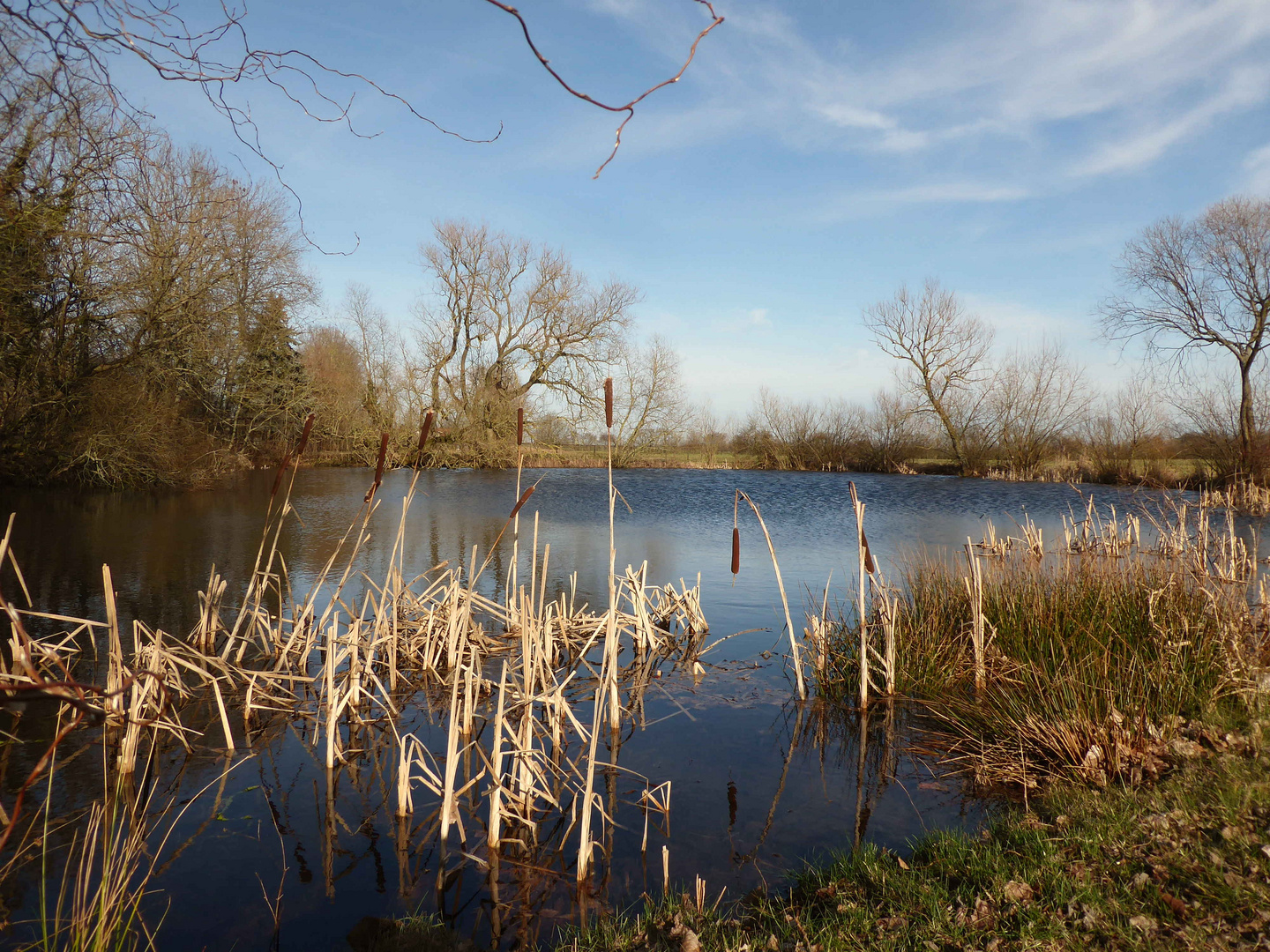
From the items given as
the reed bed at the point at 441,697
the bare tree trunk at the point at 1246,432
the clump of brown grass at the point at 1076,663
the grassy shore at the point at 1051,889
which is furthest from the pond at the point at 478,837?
the bare tree trunk at the point at 1246,432

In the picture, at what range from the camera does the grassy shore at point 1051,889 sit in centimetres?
264

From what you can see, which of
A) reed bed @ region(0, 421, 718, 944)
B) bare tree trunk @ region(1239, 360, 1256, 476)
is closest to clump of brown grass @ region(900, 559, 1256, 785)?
reed bed @ region(0, 421, 718, 944)

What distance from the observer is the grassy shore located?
8.66 feet

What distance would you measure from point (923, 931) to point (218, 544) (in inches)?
517

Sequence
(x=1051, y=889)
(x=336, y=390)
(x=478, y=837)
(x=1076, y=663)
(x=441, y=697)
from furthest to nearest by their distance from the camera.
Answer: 1. (x=336, y=390)
2. (x=441, y=697)
3. (x=1076, y=663)
4. (x=478, y=837)
5. (x=1051, y=889)

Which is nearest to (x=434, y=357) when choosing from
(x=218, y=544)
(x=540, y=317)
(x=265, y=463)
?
(x=540, y=317)

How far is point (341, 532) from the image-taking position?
15008mm

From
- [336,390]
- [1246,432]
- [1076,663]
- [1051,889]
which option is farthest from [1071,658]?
[336,390]

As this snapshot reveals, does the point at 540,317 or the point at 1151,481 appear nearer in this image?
the point at 1151,481

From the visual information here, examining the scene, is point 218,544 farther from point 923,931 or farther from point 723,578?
point 923,931

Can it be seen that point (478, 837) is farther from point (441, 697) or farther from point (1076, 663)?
point (1076, 663)

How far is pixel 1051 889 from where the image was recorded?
293 centimetres

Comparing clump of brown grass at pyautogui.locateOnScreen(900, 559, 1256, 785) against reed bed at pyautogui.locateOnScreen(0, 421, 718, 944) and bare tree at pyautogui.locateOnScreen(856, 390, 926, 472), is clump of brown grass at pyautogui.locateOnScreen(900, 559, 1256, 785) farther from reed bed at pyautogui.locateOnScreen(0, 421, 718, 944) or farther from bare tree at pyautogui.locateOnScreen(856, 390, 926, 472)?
bare tree at pyautogui.locateOnScreen(856, 390, 926, 472)

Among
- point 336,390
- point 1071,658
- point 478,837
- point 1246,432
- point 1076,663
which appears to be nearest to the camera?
point 478,837
